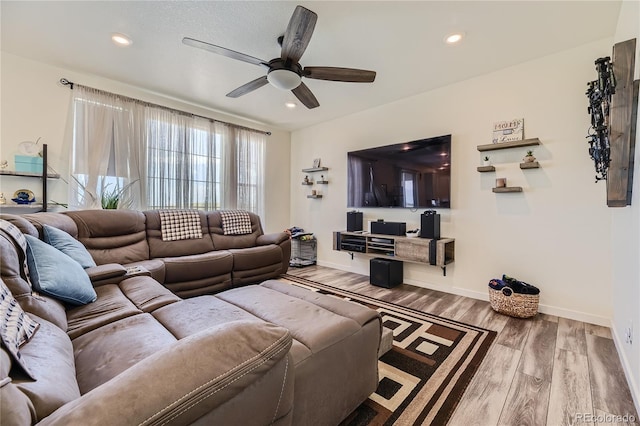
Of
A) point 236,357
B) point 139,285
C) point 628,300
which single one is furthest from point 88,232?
point 628,300

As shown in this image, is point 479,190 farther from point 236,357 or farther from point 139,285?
point 139,285

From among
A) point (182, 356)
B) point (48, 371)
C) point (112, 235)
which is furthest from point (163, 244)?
point (182, 356)

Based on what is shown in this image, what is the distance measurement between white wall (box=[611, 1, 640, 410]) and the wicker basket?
0.51 meters

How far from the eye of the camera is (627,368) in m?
1.60

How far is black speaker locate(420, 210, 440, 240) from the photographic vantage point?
3121 millimetres

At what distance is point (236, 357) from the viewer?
0.69 meters

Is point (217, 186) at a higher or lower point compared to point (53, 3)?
lower

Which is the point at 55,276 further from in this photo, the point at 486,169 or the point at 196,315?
the point at 486,169

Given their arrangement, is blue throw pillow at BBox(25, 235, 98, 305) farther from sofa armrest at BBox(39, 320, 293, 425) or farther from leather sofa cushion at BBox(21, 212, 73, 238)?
sofa armrest at BBox(39, 320, 293, 425)

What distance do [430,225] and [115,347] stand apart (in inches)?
119

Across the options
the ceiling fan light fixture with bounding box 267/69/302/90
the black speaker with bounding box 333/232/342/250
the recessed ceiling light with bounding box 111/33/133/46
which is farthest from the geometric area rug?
the recessed ceiling light with bounding box 111/33/133/46

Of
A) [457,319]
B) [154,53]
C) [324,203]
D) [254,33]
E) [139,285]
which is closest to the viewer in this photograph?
[139,285]

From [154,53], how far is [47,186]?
1.92m

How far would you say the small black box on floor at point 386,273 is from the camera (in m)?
3.37
